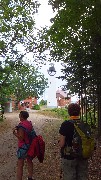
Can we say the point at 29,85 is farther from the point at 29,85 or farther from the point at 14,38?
the point at 14,38

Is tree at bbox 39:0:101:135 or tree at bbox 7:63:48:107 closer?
tree at bbox 39:0:101:135

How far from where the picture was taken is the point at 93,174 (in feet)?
25.0

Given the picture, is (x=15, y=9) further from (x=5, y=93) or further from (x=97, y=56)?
(x=5, y=93)

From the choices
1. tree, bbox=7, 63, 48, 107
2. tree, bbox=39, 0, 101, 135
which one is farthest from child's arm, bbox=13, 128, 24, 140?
tree, bbox=7, 63, 48, 107

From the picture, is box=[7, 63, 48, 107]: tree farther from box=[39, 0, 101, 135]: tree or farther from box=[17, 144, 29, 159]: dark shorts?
box=[17, 144, 29, 159]: dark shorts

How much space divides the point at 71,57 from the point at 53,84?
48.1 m

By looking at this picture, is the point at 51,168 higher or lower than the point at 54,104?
→ lower

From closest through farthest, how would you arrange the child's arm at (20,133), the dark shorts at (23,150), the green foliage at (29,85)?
1. the child's arm at (20,133)
2. the dark shorts at (23,150)
3. the green foliage at (29,85)

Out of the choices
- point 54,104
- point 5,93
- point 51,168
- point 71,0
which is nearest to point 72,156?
point 51,168

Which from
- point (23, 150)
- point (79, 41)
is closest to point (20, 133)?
point (23, 150)

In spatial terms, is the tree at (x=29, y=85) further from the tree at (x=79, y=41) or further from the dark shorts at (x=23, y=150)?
the dark shorts at (x=23, y=150)

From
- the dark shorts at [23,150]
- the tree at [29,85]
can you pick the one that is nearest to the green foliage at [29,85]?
the tree at [29,85]

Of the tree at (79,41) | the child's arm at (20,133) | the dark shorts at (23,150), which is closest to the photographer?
the child's arm at (20,133)

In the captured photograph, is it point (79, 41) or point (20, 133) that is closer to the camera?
point (20, 133)
